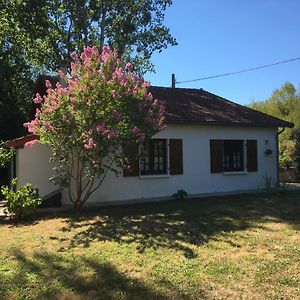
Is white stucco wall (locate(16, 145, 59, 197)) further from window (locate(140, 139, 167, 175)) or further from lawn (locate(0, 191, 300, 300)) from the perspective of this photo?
window (locate(140, 139, 167, 175))

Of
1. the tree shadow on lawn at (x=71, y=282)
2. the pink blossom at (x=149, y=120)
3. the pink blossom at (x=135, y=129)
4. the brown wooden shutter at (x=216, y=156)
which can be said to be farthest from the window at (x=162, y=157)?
the tree shadow on lawn at (x=71, y=282)

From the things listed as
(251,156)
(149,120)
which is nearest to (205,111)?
(251,156)

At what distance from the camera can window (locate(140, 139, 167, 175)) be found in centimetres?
1523

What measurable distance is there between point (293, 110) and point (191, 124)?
871 inches

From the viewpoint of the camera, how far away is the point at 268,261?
22.6ft

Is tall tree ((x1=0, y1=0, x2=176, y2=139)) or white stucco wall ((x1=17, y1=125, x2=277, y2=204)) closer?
white stucco wall ((x1=17, y1=125, x2=277, y2=204))

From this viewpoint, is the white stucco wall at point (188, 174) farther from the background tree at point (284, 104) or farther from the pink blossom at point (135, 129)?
the background tree at point (284, 104)

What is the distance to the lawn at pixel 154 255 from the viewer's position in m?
5.74

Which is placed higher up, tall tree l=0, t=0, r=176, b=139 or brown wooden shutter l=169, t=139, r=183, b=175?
tall tree l=0, t=0, r=176, b=139

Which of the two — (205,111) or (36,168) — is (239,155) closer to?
(205,111)

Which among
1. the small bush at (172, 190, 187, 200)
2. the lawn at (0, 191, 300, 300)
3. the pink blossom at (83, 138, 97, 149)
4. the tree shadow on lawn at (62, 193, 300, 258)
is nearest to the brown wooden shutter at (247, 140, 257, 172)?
the tree shadow on lawn at (62, 193, 300, 258)

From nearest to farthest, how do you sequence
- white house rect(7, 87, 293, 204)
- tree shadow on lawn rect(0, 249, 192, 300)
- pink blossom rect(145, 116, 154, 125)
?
tree shadow on lawn rect(0, 249, 192, 300), pink blossom rect(145, 116, 154, 125), white house rect(7, 87, 293, 204)

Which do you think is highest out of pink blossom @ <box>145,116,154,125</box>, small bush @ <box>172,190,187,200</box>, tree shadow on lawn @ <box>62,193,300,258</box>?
pink blossom @ <box>145,116,154,125</box>

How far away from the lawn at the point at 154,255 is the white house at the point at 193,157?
2960mm
